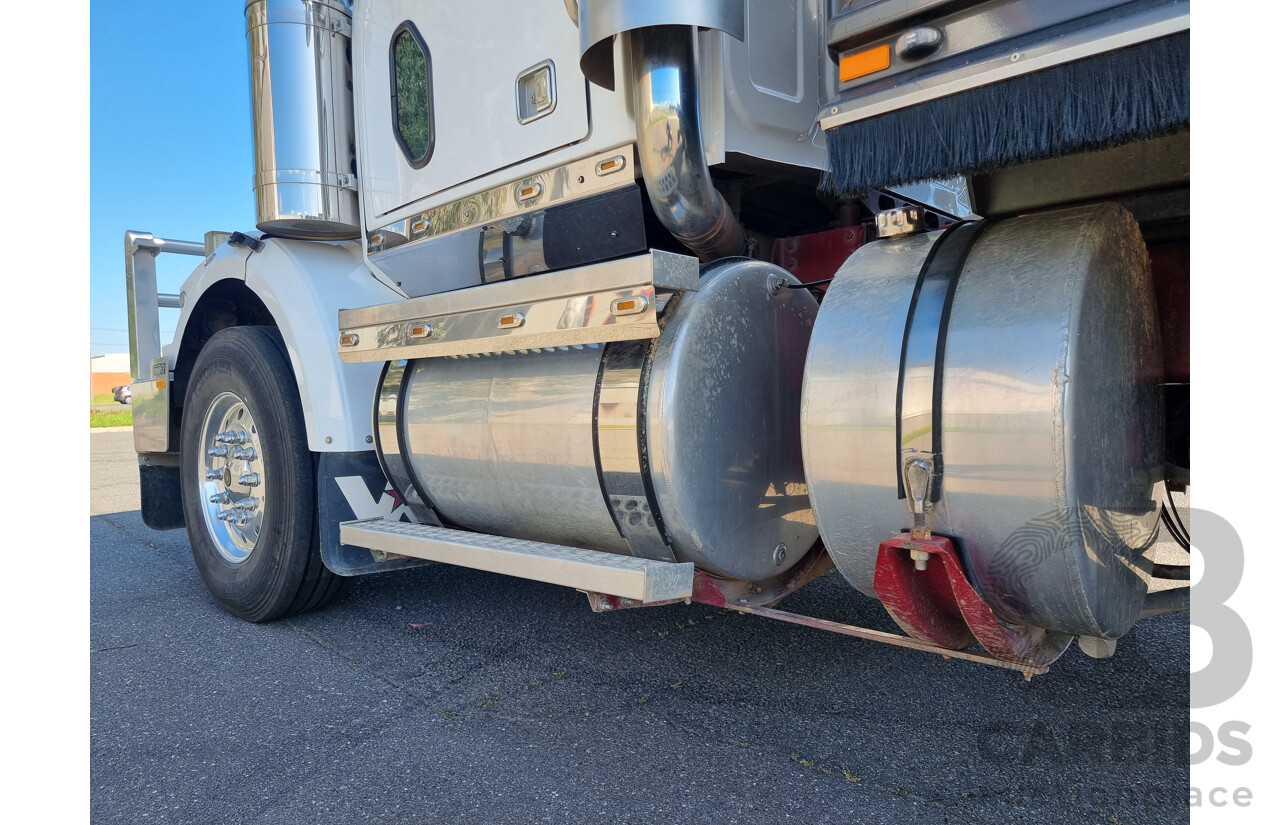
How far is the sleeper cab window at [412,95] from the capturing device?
279 cm

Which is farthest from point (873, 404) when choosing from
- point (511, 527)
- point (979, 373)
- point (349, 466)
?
point (349, 466)

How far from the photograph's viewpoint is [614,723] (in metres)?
2.35

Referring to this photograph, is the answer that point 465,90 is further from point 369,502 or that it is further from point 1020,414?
point 1020,414

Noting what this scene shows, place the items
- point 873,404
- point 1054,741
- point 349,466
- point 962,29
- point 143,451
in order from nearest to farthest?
point 962,29
point 873,404
point 1054,741
point 349,466
point 143,451

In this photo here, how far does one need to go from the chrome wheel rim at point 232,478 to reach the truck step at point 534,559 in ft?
2.33

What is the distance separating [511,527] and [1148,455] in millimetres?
1740

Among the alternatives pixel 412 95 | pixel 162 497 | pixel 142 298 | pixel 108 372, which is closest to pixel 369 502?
pixel 412 95

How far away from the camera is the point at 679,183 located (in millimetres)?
2047

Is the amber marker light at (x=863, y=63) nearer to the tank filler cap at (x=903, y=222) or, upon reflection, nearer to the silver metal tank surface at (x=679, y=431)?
the tank filler cap at (x=903, y=222)

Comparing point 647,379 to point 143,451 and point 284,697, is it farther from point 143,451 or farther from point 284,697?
point 143,451

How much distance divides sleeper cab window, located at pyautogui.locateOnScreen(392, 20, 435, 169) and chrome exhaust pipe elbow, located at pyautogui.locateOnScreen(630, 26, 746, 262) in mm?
1001

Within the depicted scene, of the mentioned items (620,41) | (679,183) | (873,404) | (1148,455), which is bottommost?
(1148,455)

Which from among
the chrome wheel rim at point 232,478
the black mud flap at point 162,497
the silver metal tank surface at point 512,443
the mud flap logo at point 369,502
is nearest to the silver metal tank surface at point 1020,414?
the silver metal tank surface at point 512,443

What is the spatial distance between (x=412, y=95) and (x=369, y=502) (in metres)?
1.45
